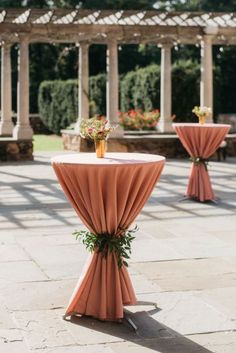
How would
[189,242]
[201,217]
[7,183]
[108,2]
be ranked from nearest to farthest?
[189,242] → [201,217] → [7,183] → [108,2]

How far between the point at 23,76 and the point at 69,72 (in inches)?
722

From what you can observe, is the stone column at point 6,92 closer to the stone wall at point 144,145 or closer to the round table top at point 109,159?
the stone wall at point 144,145

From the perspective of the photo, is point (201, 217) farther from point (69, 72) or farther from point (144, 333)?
point (69, 72)

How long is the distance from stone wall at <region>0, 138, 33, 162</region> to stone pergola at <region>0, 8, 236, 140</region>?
226mm

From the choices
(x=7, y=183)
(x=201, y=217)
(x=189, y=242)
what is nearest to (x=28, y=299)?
(x=189, y=242)

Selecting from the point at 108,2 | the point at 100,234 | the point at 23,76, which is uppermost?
the point at 108,2

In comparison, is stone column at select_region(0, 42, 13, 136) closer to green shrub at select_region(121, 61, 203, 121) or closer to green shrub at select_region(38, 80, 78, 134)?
green shrub at select_region(121, 61, 203, 121)

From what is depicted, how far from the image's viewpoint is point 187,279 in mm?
7121

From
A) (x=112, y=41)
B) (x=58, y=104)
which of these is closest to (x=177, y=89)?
(x=112, y=41)

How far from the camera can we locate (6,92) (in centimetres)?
2114

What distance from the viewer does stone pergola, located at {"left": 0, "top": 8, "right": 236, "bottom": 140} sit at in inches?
750

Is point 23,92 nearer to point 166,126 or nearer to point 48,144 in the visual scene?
point 166,126

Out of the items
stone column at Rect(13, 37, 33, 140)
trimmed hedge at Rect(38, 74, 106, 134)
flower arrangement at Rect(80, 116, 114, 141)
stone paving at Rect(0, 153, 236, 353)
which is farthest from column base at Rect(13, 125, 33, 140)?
flower arrangement at Rect(80, 116, 114, 141)

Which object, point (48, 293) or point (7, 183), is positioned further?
point (7, 183)
